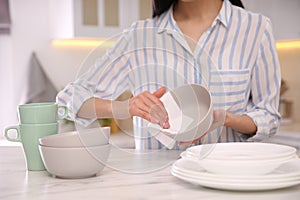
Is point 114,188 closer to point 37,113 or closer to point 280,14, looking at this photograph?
point 37,113

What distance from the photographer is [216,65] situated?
164 cm

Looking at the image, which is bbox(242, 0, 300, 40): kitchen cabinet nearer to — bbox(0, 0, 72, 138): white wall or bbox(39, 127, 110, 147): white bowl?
bbox(0, 0, 72, 138): white wall

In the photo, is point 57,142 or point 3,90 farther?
point 3,90

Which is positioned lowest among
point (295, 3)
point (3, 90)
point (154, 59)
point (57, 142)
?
point (3, 90)

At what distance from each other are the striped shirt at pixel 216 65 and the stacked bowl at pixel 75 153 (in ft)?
1.25

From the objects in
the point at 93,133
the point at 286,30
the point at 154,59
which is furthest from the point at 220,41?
the point at 286,30

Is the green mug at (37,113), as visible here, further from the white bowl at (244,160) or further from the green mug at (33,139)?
the white bowl at (244,160)

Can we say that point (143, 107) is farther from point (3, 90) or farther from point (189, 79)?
point (3, 90)

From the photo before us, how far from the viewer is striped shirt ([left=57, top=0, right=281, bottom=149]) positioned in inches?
58.5

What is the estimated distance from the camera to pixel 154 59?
1576 mm

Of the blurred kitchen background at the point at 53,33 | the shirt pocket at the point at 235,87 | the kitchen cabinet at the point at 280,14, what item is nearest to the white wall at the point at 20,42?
the blurred kitchen background at the point at 53,33

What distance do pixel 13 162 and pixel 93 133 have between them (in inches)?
14.0

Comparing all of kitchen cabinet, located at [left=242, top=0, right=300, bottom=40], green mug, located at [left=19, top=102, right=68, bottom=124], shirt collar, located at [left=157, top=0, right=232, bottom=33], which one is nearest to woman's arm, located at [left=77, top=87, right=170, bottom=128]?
green mug, located at [left=19, top=102, right=68, bottom=124]

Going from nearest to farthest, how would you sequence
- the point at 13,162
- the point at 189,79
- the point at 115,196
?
1. the point at 115,196
2. the point at 13,162
3. the point at 189,79
